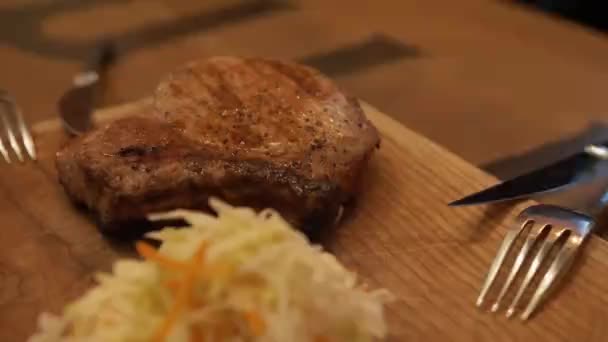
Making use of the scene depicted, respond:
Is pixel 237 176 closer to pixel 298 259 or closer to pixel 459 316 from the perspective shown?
pixel 298 259

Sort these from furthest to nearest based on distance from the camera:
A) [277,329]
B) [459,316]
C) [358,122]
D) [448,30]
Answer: [448,30], [358,122], [459,316], [277,329]

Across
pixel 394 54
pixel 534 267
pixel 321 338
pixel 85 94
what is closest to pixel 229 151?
pixel 321 338

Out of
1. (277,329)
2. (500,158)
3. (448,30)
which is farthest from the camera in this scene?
(448,30)

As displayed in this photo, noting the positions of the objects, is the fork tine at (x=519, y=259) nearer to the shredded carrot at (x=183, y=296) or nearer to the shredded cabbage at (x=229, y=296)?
the shredded cabbage at (x=229, y=296)

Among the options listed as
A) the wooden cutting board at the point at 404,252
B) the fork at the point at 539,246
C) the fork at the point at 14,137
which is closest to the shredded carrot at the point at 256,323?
the wooden cutting board at the point at 404,252

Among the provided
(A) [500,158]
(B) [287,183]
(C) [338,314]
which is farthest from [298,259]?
(A) [500,158]

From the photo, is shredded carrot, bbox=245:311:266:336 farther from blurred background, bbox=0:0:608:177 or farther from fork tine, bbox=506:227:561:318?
blurred background, bbox=0:0:608:177
